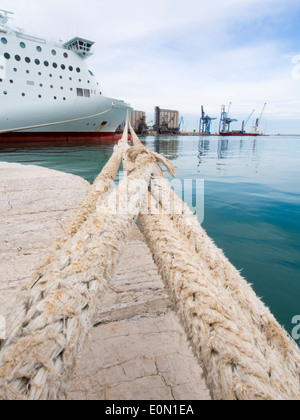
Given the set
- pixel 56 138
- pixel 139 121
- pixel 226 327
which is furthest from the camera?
pixel 139 121

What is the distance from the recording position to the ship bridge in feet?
57.7

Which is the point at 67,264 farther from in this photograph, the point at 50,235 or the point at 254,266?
the point at 254,266

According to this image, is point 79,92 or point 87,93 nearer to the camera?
point 79,92

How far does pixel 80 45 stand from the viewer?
17.7 meters

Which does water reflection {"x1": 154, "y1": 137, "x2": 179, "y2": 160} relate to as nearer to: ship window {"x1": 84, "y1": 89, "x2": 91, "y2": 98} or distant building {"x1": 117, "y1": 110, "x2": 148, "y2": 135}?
ship window {"x1": 84, "y1": 89, "x2": 91, "y2": 98}

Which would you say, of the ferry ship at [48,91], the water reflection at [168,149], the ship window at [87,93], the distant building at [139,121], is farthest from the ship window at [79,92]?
the distant building at [139,121]

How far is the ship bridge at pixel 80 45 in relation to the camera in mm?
17594

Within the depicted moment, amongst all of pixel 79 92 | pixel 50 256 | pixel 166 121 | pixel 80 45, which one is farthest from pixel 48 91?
pixel 166 121

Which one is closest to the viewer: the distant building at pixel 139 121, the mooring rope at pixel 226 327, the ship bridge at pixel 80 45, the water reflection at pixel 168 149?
the mooring rope at pixel 226 327

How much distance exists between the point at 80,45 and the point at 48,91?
5212 millimetres

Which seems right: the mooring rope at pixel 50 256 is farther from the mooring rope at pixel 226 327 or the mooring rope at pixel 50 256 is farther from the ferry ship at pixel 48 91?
the ferry ship at pixel 48 91

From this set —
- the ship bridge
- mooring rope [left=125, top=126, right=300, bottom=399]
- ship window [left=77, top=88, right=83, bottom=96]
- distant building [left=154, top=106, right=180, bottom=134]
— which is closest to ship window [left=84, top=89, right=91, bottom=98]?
ship window [left=77, top=88, right=83, bottom=96]

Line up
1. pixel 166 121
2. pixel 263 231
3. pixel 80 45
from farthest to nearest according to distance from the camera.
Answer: pixel 166 121, pixel 80 45, pixel 263 231

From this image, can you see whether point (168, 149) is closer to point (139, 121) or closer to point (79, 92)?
point (79, 92)
